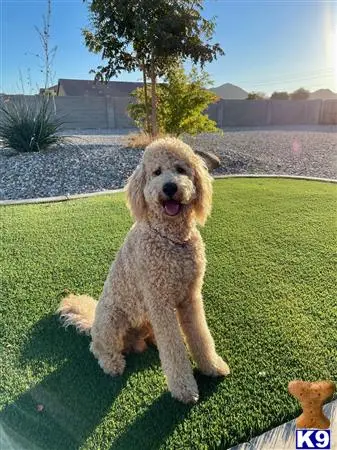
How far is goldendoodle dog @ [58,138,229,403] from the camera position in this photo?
196 centimetres

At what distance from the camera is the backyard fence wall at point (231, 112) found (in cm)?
2328

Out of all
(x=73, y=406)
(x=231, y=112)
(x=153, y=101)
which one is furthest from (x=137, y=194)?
(x=231, y=112)

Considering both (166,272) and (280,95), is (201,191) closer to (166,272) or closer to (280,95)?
(166,272)

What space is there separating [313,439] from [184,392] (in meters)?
0.69

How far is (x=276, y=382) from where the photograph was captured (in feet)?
6.99

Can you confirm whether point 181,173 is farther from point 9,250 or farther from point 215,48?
point 215,48

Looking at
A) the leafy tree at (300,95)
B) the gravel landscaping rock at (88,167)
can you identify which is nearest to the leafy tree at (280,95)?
the leafy tree at (300,95)

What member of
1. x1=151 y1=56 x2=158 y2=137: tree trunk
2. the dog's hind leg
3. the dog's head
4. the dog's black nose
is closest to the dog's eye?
the dog's head

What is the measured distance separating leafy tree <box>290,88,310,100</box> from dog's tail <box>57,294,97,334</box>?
119 ft

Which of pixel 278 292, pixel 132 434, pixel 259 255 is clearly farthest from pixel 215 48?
pixel 132 434

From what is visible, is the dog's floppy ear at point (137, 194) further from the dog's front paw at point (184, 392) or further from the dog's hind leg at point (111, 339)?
the dog's front paw at point (184, 392)

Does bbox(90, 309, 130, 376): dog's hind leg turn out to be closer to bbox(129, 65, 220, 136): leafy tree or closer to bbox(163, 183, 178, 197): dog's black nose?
bbox(163, 183, 178, 197): dog's black nose

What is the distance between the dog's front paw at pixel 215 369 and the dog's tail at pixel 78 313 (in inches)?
35.7

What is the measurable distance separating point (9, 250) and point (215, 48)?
24.8 ft
